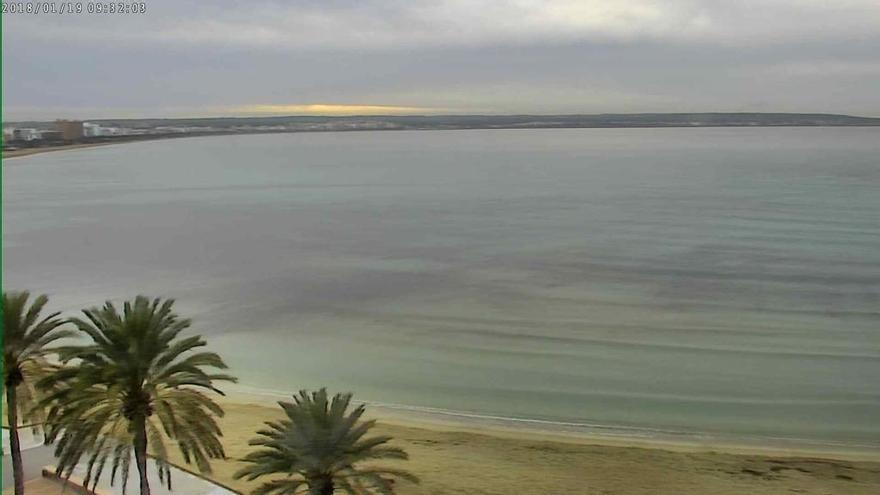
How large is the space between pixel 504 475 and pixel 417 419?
209 inches

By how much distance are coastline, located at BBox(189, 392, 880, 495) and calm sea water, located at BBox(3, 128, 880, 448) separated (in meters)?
2.07

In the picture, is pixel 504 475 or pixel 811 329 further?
pixel 811 329

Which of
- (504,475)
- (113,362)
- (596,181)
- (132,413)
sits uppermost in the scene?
(596,181)

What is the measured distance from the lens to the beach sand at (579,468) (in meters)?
17.5

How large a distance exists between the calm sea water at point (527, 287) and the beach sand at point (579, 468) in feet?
7.46

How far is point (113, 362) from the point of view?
1243 cm

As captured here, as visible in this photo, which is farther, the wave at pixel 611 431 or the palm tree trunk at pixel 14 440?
the wave at pixel 611 431

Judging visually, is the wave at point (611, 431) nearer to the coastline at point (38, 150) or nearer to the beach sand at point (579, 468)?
the beach sand at point (579, 468)

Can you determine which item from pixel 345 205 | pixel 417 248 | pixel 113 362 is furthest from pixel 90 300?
pixel 345 205

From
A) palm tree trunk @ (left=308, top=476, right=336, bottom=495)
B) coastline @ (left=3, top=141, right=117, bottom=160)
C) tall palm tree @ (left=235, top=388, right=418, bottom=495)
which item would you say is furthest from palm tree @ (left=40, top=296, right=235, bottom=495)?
coastline @ (left=3, top=141, right=117, bottom=160)

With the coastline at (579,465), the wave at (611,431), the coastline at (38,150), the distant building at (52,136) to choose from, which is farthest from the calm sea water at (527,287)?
the distant building at (52,136)

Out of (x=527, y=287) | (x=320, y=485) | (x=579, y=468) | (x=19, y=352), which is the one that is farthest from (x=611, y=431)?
(x=527, y=287)

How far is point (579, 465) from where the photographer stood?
62.5ft

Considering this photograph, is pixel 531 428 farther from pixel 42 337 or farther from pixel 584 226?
pixel 584 226
